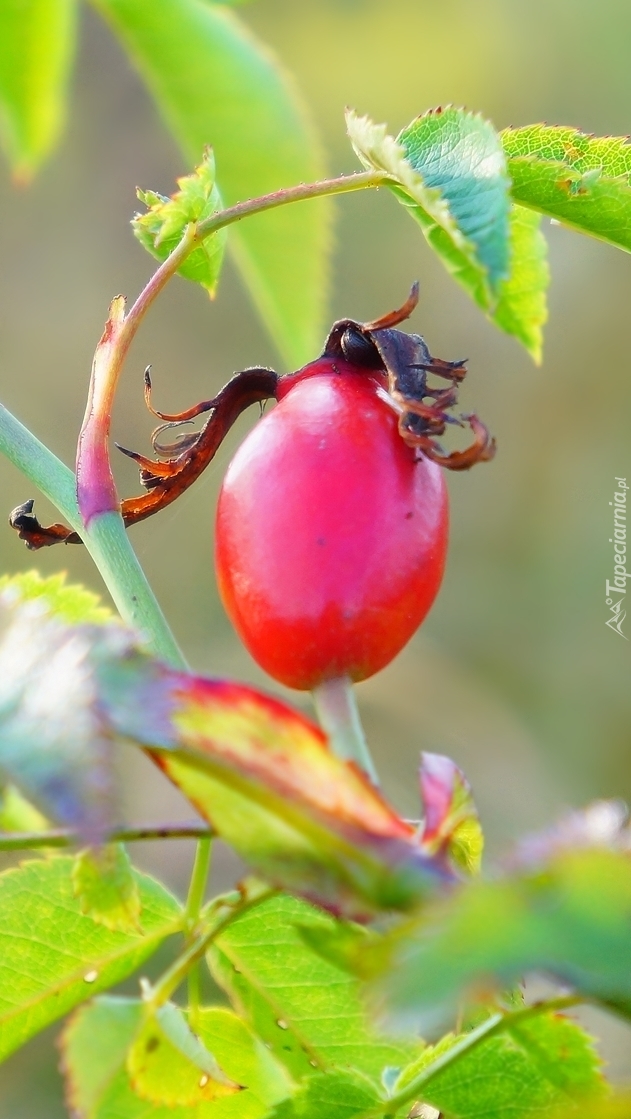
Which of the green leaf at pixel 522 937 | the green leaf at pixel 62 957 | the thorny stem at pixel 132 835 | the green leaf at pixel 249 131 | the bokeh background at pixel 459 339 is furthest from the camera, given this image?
the bokeh background at pixel 459 339

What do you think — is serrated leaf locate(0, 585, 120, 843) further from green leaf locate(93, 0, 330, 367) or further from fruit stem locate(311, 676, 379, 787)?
green leaf locate(93, 0, 330, 367)

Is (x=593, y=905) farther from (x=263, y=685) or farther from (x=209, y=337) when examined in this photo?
(x=209, y=337)

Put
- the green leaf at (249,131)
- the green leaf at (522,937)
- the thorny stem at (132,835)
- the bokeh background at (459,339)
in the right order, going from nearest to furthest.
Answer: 1. the green leaf at (522,937)
2. the thorny stem at (132,835)
3. the green leaf at (249,131)
4. the bokeh background at (459,339)

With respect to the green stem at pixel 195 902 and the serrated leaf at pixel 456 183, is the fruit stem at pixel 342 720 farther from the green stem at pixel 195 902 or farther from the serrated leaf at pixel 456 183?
the serrated leaf at pixel 456 183

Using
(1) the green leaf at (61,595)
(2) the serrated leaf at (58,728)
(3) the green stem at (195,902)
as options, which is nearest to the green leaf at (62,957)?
(3) the green stem at (195,902)

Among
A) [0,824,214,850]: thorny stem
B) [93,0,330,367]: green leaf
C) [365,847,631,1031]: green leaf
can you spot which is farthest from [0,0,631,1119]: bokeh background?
[365,847,631,1031]: green leaf

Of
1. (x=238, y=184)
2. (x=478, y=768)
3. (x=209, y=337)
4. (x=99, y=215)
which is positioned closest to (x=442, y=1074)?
(x=238, y=184)

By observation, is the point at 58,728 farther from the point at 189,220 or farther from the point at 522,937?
the point at 189,220
